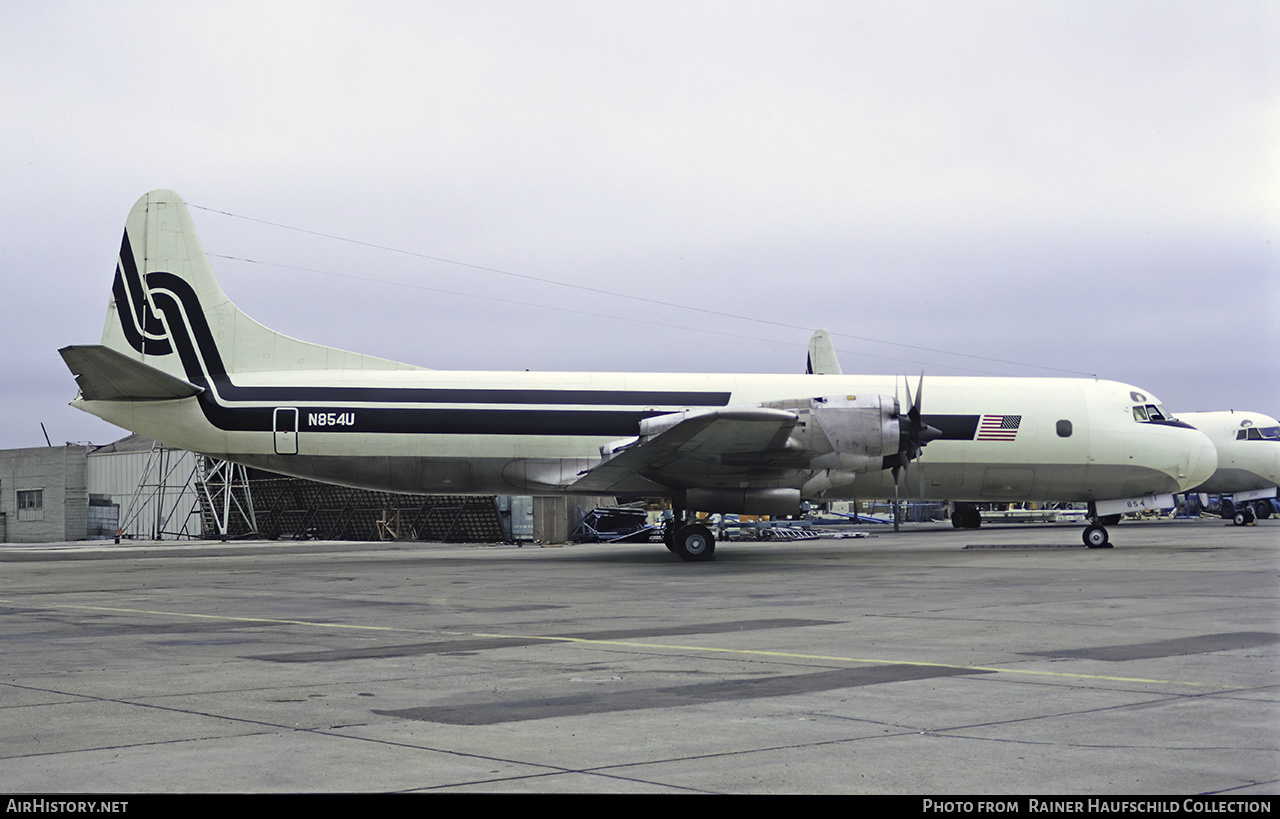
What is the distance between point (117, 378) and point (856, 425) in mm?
16230

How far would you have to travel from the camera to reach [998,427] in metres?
26.5

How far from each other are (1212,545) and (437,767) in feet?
91.1

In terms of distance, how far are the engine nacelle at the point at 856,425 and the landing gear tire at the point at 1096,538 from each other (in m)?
7.80

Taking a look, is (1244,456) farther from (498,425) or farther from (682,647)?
(682,647)

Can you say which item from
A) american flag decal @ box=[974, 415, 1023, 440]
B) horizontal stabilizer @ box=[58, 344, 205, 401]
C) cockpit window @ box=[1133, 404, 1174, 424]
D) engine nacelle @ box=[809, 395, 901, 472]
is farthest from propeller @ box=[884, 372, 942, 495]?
horizontal stabilizer @ box=[58, 344, 205, 401]

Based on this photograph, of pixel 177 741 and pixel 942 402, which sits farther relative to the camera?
pixel 942 402

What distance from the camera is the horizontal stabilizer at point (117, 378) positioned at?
23.3 meters

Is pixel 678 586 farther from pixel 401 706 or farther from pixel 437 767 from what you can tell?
pixel 437 767

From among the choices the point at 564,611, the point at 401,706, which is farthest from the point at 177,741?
the point at 564,611

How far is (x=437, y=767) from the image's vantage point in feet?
18.6

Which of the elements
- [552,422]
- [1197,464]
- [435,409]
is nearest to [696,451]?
[552,422]

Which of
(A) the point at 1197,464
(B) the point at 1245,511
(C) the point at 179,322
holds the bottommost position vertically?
(B) the point at 1245,511

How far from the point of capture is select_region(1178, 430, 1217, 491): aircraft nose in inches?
1085

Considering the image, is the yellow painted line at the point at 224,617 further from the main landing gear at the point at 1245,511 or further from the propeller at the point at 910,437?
the main landing gear at the point at 1245,511
